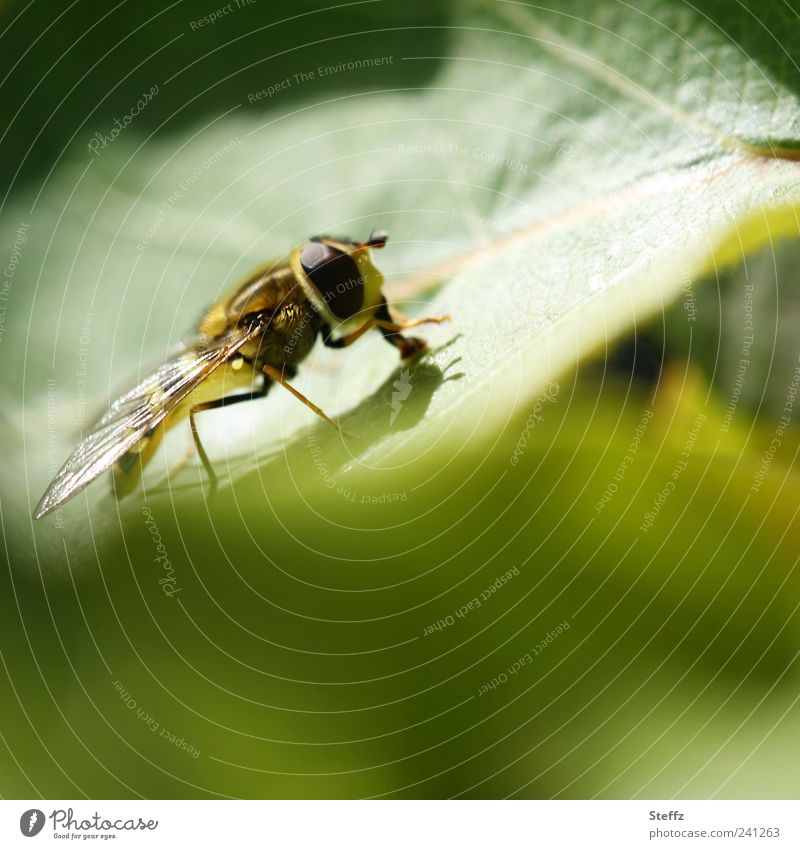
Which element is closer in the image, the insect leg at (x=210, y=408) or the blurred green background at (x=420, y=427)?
the blurred green background at (x=420, y=427)

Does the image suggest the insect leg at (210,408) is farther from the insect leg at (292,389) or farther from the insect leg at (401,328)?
the insect leg at (401,328)

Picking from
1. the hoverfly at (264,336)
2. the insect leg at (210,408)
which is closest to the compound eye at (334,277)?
the hoverfly at (264,336)

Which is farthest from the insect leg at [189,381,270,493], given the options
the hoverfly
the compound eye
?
the compound eye

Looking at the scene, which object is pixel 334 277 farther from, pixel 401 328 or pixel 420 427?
pixel 420 427

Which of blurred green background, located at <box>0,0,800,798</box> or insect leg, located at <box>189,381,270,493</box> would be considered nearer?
blurred green background, located at <box>0,0,800,798</box>

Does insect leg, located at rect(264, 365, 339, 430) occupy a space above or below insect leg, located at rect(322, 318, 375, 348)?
below

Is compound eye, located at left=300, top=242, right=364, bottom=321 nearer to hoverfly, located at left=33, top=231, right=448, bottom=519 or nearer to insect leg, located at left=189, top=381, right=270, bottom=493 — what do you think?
hoverfly, located at left=33, top=231, right=448, bottom=519

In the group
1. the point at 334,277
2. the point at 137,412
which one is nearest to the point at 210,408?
the point at 137,412
